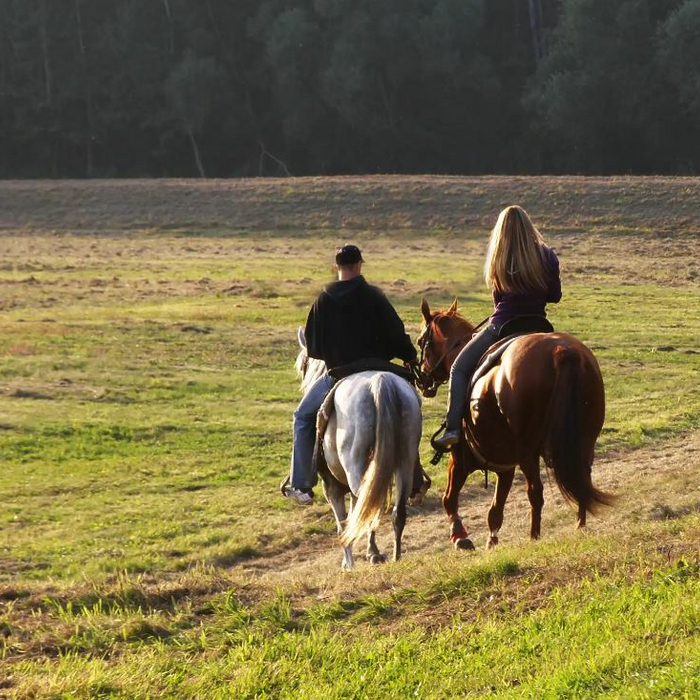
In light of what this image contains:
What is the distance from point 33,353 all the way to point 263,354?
4.09 meters

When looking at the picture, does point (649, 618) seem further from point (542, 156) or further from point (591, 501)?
point (542, 156)

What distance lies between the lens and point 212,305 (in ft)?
96.1

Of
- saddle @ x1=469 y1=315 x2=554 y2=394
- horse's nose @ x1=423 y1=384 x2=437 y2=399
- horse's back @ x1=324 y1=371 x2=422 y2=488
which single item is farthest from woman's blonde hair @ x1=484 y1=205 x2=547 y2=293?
horse's nose @ x1=423 y1=384 x2=437 y2=399

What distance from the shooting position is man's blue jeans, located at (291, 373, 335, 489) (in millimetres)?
10000

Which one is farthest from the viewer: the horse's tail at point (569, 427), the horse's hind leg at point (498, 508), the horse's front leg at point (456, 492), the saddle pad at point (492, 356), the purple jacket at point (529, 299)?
the horse's front leg at point (456, 492)

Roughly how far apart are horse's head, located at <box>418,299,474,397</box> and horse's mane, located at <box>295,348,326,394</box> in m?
0.99

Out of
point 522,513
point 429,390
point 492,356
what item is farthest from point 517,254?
point 522,513

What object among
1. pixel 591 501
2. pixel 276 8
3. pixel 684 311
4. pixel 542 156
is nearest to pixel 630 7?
pixel 542 156

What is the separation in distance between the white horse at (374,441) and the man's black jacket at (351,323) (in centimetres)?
29

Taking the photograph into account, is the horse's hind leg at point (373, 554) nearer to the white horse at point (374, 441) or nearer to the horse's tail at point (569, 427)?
the white horse at point (374, 441)

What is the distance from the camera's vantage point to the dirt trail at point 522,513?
10.3 meters

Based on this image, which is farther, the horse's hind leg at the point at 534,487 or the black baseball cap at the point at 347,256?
the black baseball cap at the point at 347,256

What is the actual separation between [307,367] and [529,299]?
2231mm

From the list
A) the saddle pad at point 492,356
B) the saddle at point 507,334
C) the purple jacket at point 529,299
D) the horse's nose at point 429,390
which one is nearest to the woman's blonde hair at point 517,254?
the purple jacket at point 529,299
